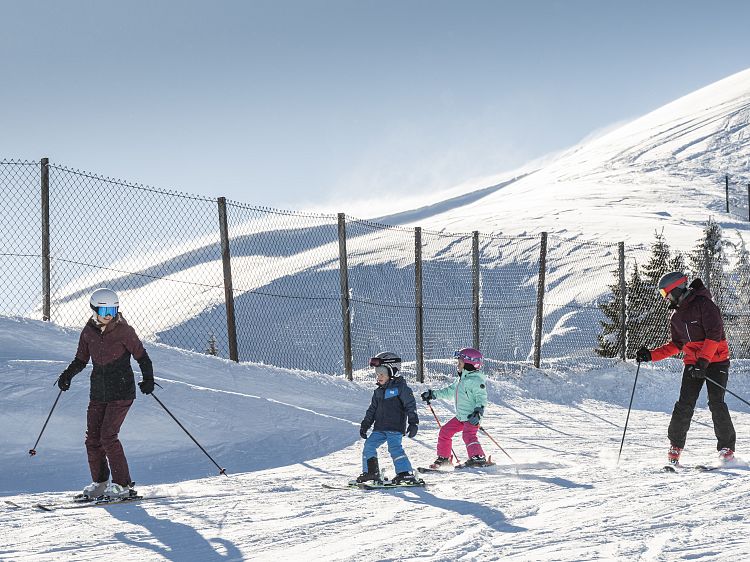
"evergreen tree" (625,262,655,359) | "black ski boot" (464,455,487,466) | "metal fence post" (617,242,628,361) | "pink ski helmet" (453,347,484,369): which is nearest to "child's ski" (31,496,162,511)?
"black ski boot" (464,455,487,466)

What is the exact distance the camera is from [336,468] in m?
8.37

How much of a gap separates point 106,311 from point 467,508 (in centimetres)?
308

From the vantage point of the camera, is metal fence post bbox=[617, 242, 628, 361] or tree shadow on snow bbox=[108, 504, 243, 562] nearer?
tree shadow on snow bbox=[108, 504, 243, 562]

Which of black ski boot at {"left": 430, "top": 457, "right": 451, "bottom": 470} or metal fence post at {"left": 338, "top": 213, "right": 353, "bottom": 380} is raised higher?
metal fence post at {"left": 338, "top": 213, "right": 353, "bottom": 380}

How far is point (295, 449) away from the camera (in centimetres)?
924

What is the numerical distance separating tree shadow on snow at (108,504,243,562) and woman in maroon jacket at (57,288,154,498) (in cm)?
82

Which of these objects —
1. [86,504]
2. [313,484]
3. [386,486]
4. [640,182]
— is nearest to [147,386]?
[86,504]

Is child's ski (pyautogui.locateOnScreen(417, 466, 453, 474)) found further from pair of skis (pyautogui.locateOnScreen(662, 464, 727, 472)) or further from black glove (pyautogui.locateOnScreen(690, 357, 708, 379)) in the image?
black glove (pyautogui.locateOnScreen(690, 357, 708, 379))

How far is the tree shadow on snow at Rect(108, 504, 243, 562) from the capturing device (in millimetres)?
4824

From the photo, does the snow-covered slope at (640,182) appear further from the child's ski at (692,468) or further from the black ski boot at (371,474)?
the black ski boot at (371,474)

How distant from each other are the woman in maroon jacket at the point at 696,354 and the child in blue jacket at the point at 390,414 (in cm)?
250

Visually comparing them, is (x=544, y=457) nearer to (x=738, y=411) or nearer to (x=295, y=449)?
(x=295, y=449)

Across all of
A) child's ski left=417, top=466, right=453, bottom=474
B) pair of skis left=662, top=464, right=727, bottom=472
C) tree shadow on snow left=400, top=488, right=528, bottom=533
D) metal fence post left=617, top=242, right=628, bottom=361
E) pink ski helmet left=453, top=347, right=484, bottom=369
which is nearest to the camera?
tree shadow on snow left=400, top=488, right=528, bottom=533

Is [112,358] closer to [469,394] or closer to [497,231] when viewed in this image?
[469,394]
